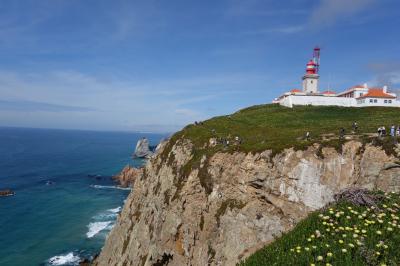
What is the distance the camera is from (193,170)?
123 feet

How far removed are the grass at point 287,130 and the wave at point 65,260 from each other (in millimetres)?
22207

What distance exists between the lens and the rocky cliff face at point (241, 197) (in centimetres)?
2823

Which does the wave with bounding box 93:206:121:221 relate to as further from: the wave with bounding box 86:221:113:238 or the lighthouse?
the lighthouse

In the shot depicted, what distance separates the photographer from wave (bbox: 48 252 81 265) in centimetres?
5156

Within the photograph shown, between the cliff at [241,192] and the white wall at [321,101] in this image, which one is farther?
the white wall at [321,101]

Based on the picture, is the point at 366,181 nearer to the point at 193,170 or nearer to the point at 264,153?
the point at 264,153

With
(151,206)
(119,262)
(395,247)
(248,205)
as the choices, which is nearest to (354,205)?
(395,247)

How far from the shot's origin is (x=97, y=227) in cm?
6800

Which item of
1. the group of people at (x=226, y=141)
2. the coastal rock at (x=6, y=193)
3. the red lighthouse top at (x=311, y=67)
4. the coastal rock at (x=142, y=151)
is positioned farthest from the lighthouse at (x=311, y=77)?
the coastal rock at (x=142, y=151)

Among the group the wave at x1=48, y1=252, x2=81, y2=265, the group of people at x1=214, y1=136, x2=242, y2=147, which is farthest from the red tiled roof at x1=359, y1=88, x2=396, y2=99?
the wave at x1=48, y1=252, x2=81, y2=265

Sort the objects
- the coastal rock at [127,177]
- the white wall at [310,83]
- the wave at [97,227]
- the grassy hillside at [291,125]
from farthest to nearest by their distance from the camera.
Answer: the coastal rock at [127,177], the white wall at [310,83], the wave at [97,227], the grassy hillside at [291,125]

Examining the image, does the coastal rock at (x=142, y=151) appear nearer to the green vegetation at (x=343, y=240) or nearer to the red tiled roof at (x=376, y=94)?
the red tiled roof at (x=376, y=94)

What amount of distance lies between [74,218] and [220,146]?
156 ft

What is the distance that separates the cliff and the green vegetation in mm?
4701
